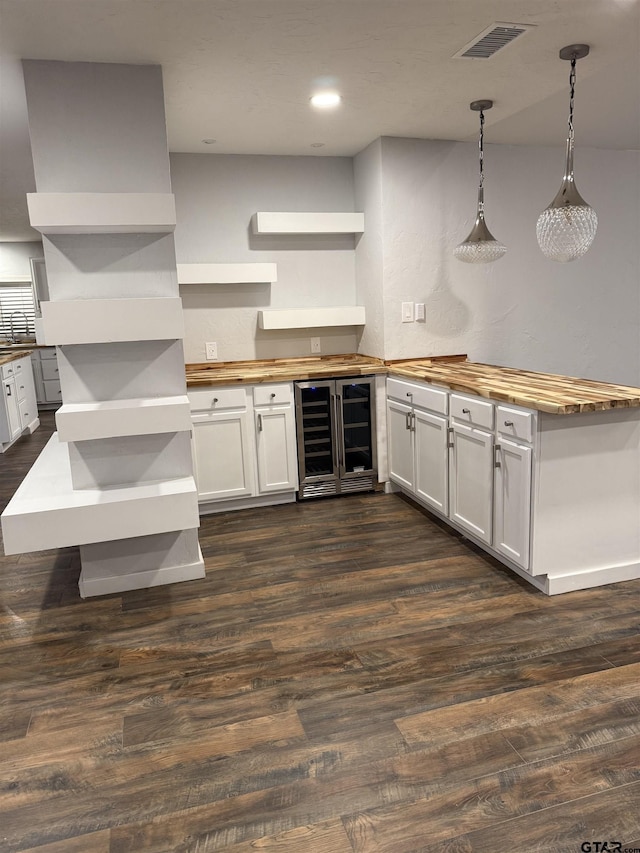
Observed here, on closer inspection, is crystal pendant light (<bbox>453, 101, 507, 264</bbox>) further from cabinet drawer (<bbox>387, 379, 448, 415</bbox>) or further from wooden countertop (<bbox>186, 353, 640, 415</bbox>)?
cabinet drawer (<bbox>387, 379, 448, 415</bbox>)

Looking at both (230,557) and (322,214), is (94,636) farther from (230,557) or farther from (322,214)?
(322,214)

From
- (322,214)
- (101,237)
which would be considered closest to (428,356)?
(322,214)

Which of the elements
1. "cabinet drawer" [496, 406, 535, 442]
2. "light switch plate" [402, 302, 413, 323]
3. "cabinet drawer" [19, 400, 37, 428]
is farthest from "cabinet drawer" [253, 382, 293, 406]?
"cabinet drawer" [19, 400, 37, 428]

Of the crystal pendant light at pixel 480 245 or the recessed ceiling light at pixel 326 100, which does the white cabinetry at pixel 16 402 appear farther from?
the crystal pendant light at pixel 480 245

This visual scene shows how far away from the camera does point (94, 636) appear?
2.49 m

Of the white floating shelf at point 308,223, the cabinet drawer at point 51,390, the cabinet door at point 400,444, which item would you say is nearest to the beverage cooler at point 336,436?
the cabinet door at point 400,444

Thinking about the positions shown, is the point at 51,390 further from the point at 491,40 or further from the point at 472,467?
the point at 491,40

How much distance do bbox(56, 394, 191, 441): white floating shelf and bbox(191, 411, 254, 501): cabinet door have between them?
106 centimetres

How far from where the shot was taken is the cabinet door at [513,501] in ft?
8.67

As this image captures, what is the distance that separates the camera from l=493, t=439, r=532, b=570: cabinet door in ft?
8.67

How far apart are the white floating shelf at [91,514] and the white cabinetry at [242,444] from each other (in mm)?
1012

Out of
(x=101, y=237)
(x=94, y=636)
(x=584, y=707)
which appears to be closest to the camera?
(x=584, y=707)

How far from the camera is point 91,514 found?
2527mm

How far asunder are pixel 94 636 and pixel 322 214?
2.99 metres
